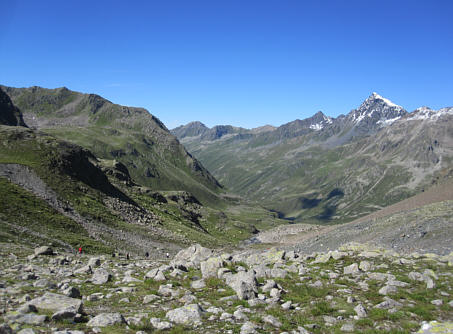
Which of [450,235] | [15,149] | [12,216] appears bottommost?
[450,235]

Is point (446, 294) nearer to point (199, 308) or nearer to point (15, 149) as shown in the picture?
point (199, 308)

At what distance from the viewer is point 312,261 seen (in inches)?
1158

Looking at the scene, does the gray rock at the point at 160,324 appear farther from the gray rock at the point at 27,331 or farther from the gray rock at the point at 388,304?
the gray rock at the point at 388,304

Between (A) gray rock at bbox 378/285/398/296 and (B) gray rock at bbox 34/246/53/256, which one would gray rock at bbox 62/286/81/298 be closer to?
(B) gray rock at bbox 34/246/53/256

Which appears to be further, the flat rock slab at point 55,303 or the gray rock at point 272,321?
the gray rock at point 272,321

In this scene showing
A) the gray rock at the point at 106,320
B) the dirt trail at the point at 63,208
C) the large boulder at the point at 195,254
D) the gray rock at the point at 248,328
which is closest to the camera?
the gray rock at the point at 106,320

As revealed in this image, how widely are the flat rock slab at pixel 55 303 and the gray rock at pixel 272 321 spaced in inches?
330

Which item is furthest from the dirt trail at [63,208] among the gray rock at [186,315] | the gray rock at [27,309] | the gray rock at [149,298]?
the gray rock at [186,315]

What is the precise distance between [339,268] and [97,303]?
1886 centimetres

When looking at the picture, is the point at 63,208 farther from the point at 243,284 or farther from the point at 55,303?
the point at 243,284

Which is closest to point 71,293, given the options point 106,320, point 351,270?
point 106,320

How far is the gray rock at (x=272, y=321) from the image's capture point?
45.9 feet

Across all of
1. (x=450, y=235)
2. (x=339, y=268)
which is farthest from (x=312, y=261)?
(x=450, y=235)

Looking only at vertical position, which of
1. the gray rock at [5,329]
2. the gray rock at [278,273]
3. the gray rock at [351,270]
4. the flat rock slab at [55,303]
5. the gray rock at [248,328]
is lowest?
the gray rock at [351,270]
